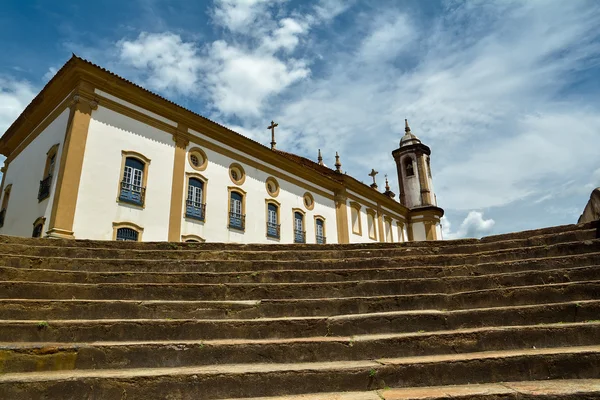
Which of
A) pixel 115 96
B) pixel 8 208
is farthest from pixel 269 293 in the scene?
pixel 8 208

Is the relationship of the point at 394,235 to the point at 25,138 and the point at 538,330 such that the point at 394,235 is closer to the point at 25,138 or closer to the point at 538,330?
the point at 25,138

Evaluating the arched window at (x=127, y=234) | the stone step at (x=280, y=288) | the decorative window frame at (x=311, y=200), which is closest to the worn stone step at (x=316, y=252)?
the stone step at (x=280, y=288)

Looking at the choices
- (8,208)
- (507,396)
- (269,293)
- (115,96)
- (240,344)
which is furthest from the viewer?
(8,208)

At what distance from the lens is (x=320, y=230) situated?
→ 899 inches

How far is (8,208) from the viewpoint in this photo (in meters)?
15.4

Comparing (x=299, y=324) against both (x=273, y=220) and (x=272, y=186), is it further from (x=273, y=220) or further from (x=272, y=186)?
(x=272, y=186)

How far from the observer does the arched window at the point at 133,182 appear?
13164 millimetres

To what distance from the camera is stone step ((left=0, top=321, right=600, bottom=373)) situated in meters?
3.48

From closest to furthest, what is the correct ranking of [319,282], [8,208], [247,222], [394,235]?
[319,282] < [8,208] < [247,222] < [394,235]

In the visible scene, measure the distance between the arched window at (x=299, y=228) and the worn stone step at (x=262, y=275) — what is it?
14.9 meters

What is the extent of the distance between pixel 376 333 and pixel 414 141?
3168 centimetres

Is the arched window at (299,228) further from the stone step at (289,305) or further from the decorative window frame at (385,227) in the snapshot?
the stone step at (289,305)

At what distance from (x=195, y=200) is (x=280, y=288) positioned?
11231 mm

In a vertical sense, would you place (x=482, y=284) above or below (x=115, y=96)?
below
